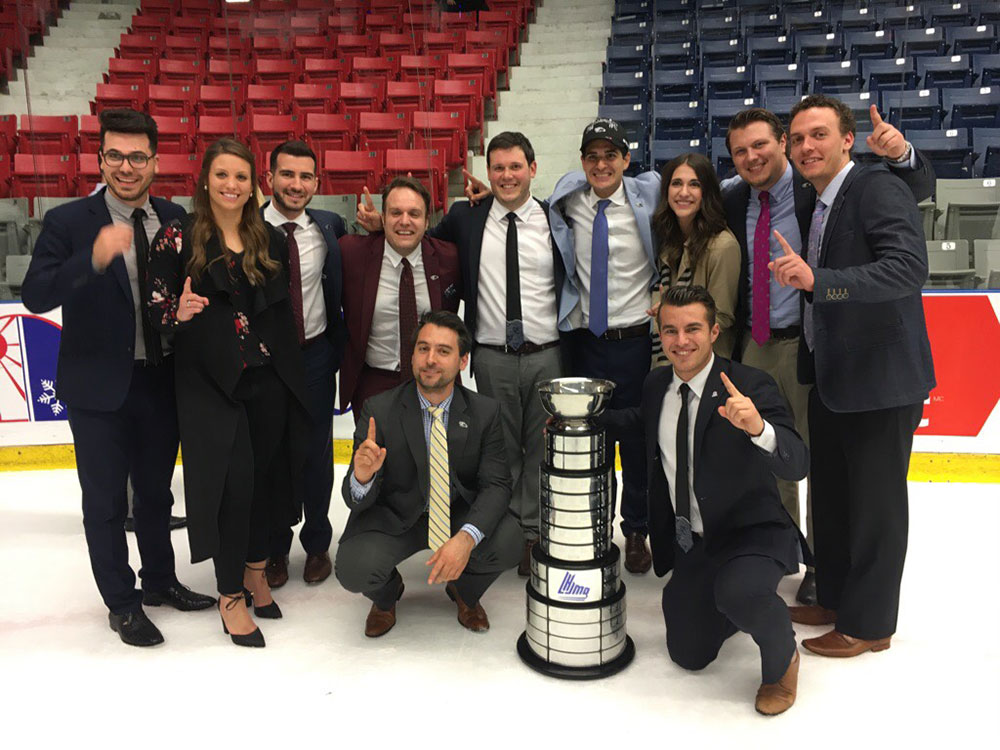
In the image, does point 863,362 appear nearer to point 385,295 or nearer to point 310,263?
point 385,295

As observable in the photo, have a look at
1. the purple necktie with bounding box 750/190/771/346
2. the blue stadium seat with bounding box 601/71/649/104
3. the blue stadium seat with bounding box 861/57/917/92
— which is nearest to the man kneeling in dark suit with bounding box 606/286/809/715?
the purple necktie with bounding box 750/190/771/346

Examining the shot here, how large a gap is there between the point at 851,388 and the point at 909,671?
0.88 m

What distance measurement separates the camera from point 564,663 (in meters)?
2.43

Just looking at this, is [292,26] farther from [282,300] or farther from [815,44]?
[282,300]

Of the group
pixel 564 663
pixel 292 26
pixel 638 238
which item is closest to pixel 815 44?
pixel 292 26

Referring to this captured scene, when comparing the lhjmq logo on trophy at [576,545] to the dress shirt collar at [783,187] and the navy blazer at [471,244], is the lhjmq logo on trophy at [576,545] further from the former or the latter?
the dress shirt collar at [783,187]

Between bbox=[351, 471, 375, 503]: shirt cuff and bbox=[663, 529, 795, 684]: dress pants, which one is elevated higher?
bbox=[351, 471, 375, 503]: shirt cuff

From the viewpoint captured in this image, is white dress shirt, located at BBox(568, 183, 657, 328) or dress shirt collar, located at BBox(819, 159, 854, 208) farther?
white dress shirt, located at BBox(568, 183, 657, 328)

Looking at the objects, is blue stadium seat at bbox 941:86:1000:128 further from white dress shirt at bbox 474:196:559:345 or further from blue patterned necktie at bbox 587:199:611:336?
white dress shirt at bbox 474:196:559:345

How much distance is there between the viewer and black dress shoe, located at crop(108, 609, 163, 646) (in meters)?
2.66

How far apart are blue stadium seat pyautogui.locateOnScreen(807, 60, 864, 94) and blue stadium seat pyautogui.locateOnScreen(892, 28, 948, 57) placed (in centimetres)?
80

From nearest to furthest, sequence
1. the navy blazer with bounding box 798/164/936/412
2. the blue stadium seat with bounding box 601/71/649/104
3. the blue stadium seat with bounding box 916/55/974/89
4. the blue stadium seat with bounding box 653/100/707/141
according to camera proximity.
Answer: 1. the navy blazer with bounding box 798/164/936/412
2. the blue stadium seat with bounding box 653/100/707/141
3. the blue stadium seat with bounding box 916/55/974/89
4. the blue stadium seat with bounding box 601/71/649/104

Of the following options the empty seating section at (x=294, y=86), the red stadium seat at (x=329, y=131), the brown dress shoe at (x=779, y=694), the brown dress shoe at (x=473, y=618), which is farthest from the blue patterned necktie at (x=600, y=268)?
the red stadium seat at (x=329, y=131)

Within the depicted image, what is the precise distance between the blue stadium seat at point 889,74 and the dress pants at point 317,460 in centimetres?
647
